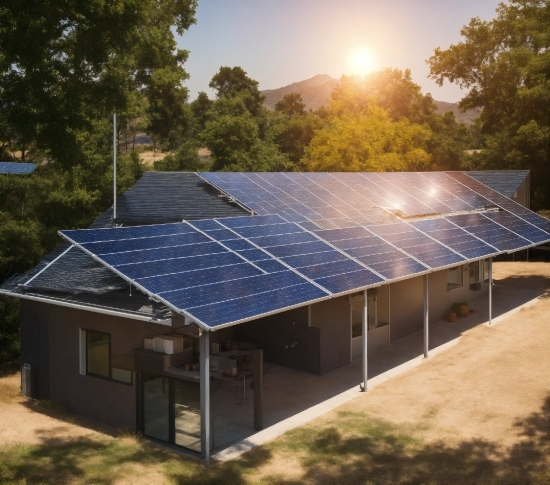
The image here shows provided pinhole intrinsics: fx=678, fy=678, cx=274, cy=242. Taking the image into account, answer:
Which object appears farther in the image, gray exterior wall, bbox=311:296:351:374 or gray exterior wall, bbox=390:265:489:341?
gray exterior wall, bbox=390:265:489:341

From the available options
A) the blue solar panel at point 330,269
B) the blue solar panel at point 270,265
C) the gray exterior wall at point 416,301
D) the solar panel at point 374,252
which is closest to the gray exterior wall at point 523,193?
the gray exterior wall at point 416,301

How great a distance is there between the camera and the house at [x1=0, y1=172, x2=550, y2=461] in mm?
16625

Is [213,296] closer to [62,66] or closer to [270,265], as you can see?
[270,265]

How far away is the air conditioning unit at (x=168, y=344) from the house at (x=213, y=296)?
42mm

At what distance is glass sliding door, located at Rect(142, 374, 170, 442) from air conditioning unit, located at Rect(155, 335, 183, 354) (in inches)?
27.5

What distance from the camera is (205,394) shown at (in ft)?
51.0

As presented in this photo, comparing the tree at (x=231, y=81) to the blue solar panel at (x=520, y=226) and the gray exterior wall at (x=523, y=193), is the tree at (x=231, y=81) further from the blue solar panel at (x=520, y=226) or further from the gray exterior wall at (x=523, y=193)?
the blue solar panel at (x=520, y=226)

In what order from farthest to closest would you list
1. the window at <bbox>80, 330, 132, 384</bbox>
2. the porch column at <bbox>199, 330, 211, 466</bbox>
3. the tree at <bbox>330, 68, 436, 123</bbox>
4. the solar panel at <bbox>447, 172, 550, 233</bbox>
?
the tree at <bbox>330, 68, 436, 123</bbox> → the solar panel at <bbox>447, 172, 550, 233</bbox> → the window at <bbox>80, 330, 132, 384</bbox> → the porch column at <bbox>199, 330, 211, 466</bbox>

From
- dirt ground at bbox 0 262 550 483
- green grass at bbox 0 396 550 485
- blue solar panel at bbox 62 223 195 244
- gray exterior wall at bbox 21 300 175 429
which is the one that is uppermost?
blue solar panel at bbox 62 223 195 244

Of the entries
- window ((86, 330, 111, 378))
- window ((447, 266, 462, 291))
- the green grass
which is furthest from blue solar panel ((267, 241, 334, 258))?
window ((447, 266, 462, 291))

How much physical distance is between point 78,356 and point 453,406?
10.7 metres

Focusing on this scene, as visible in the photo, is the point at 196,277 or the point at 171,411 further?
the point at 196,277

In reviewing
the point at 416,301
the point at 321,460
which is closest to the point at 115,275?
the point at 321,460

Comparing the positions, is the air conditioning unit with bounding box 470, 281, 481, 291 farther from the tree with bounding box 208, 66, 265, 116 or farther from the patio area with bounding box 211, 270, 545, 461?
the tree with bounding box 208, 66, 265, 116
